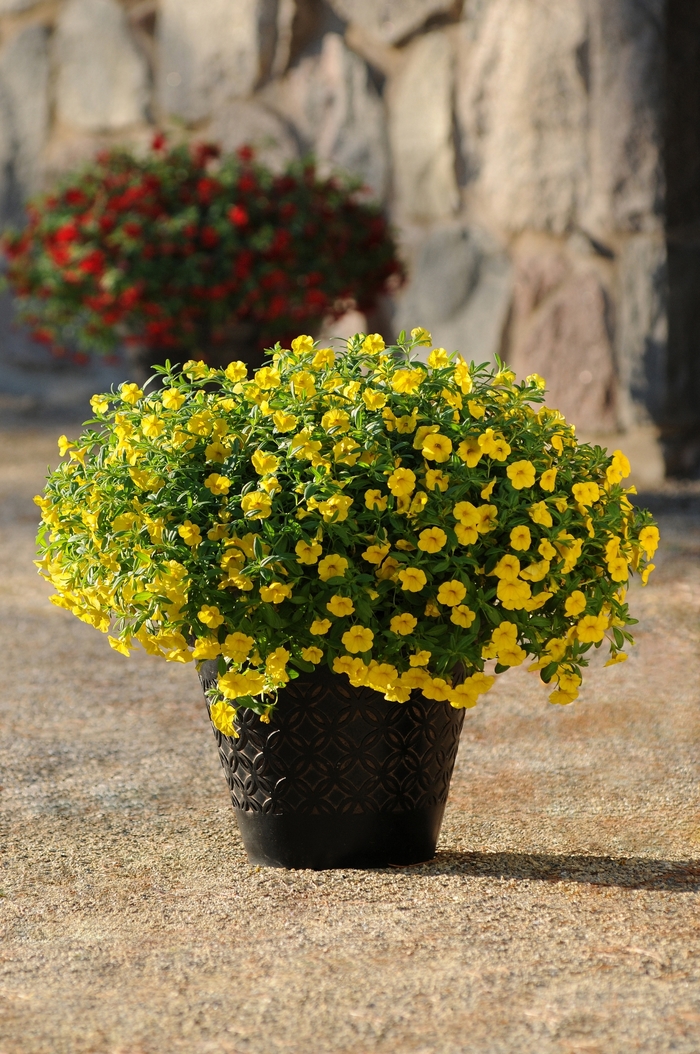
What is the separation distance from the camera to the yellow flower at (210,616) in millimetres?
1741

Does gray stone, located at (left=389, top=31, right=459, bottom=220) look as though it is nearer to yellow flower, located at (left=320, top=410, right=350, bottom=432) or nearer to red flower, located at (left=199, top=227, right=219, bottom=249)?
red flower, located at (left=199, top=227, right=219, bottom=249)

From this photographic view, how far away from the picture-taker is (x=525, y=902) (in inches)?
71.5

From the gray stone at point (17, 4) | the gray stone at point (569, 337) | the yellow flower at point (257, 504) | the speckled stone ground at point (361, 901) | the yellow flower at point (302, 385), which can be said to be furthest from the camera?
the gray stone at point (17, 4)

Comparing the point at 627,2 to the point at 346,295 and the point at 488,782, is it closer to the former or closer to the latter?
the point at 346,295

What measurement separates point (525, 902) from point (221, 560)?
2.11 feet

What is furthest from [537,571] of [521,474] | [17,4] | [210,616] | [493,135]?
[17,4]

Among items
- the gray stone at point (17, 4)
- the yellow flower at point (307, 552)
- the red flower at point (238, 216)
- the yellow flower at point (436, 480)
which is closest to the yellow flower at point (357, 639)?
the yellow flower at point (307, 552)

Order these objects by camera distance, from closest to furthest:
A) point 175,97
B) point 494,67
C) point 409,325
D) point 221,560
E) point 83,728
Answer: point 221,560
point 83,728
point 494,67
point 409,325
point 175,97

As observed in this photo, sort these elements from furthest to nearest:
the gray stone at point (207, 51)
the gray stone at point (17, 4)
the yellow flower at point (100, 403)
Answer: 1. the gray stone at point (17, 4)
2. the gray stone at point (207, 51)
3. the yellow flower at point (100, 403)

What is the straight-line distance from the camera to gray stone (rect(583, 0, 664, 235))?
444 cm

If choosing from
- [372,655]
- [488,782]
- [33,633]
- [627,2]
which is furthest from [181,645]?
[627,2]

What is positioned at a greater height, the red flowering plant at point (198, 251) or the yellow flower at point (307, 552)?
the red flowering plant at point (198, 251)

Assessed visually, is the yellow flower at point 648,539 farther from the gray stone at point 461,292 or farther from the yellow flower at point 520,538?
the gray stone at point 461,292

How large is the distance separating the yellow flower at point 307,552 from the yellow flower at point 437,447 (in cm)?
19
